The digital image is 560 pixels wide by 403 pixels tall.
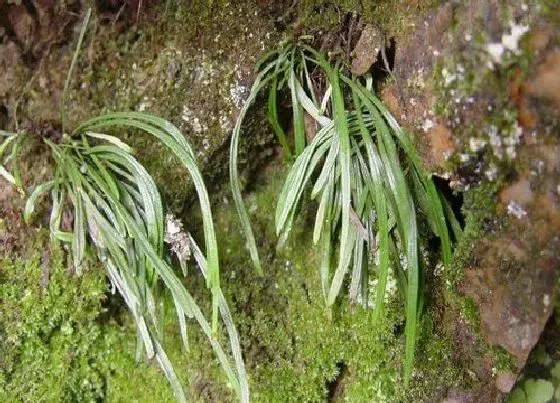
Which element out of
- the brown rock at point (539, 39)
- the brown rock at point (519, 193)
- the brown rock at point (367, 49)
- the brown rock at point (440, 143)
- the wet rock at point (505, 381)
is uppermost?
the brown rock at point (367, 49)

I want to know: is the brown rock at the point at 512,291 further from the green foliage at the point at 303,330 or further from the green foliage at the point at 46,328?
the green foliage at the point at 46,328

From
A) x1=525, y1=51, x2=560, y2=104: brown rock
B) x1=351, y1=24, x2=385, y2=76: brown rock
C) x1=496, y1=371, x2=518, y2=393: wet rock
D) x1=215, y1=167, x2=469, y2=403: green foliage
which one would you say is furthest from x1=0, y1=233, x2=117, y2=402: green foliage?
x1=525, y1=51, x2=560, y2=104: brown rock

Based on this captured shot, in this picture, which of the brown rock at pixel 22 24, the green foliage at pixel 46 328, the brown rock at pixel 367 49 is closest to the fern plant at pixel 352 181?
the brown rock at pixel 367 49

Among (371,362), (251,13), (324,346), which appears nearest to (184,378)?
(324,346)

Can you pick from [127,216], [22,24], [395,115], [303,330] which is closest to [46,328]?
[127,216]

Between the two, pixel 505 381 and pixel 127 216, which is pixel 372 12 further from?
pixel 505 381

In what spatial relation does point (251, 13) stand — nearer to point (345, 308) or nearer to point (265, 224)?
point (265, 224)

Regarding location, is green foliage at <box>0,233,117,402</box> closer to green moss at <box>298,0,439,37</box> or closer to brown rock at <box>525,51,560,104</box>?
green moss at <box>298,0,439,37</box>
